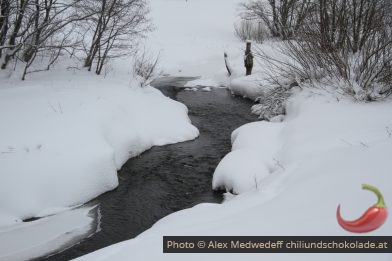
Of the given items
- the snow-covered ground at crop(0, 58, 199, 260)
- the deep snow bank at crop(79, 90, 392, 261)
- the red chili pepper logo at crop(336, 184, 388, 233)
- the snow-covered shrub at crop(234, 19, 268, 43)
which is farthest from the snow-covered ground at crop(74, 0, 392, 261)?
the snow-covered shrub at crop(234, 19, 268, 43)

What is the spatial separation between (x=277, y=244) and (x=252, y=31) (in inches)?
1034

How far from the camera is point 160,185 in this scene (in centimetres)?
838

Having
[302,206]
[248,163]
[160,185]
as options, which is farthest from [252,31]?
[302,206]

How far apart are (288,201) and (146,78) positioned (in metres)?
11.0

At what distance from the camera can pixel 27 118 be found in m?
8.57

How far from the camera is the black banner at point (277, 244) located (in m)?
2.94

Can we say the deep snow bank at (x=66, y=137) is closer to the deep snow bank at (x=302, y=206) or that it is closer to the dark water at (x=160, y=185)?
the dark water at (x=160, y=185)

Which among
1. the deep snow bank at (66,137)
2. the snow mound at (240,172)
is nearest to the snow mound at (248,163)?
the snow mound at (240,172)

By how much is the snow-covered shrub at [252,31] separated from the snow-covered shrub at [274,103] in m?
13.0

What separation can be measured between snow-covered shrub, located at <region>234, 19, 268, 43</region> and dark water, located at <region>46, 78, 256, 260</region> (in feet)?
46.5

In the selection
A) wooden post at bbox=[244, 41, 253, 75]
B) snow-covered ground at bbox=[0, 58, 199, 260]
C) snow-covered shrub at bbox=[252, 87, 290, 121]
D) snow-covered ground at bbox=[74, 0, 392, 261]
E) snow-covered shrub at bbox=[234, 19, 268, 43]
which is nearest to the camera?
snow-covered ground at bbox=[74, 0, 392, 261]

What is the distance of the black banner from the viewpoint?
116 inches

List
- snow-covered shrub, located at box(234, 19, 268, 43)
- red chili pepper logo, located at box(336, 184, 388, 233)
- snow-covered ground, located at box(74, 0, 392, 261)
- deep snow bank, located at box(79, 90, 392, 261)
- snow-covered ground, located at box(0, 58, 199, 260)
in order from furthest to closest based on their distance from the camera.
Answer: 1. snow-covered shrub, located at box(234, 19, 268, 43)
2. snow-covered ground, located at box(0, 58, 199, 260)
3. snow-covered ground, located at box(74, 0, 392, 261)
4. deep snow bank, located at box(79, 90, 392, 261)
5. red chili pepper logo, located at box(336, 184, 388, 233)

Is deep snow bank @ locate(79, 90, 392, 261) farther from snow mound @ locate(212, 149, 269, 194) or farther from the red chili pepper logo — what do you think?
snow mound @ locate(212, 149, 269, 194)
